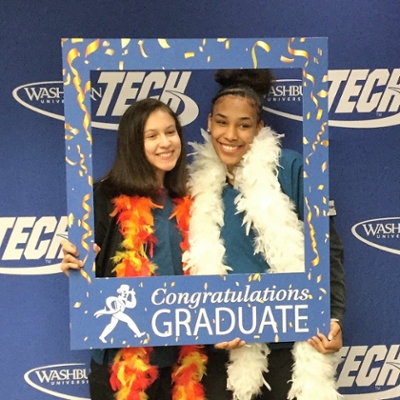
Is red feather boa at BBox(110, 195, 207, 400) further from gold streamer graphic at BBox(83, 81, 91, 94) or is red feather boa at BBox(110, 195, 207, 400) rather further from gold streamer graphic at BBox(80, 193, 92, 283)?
gold streamer graphic at BBox(83, 81, 91, 94)

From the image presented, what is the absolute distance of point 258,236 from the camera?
112 cm

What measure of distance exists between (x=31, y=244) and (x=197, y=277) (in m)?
0.52

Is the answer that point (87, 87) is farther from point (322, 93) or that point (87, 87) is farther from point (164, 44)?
point (322, 93)

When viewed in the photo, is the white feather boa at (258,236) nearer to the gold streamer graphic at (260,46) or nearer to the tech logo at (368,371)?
the gold streamer graphic at (260,46)

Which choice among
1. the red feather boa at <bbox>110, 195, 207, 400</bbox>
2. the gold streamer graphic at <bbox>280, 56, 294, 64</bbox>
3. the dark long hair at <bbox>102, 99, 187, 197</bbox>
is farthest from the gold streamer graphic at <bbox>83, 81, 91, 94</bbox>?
the gold streamer graphic at <bbox>280, 56, 294, 64</bbox>

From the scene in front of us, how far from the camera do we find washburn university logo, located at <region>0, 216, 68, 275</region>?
1.36 m

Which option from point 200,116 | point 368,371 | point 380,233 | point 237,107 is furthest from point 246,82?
point 368,371

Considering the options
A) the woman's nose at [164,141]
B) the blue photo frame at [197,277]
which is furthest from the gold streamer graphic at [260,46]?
the woman's nose at [164,141]

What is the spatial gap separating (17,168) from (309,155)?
73cm

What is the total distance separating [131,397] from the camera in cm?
113

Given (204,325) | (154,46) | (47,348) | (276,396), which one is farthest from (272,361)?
(154,46)

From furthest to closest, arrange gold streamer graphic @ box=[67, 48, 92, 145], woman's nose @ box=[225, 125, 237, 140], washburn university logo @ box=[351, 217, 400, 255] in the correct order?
washburn university logo @ box=[351, 217, 400, 255]
woman's nose @ box=[225, 125, 237, 140]
gold streamer graphic @ box=[67, 48, 92, 145]

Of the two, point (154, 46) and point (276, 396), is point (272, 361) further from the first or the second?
point (154, 46)

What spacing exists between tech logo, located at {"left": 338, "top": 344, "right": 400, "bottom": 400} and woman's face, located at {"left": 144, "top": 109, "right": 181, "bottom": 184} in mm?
747
